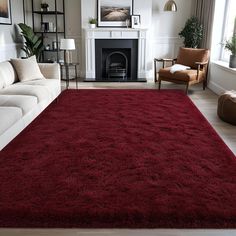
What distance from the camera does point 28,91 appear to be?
3.90 meters

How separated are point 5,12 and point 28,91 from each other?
2.50 meters

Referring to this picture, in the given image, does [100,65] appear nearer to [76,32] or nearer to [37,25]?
[76,32]

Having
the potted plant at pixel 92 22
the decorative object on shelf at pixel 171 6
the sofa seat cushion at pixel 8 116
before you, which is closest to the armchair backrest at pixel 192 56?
the decorative object on shelf at pixel 171 6

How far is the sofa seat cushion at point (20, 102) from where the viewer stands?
3.35 meters

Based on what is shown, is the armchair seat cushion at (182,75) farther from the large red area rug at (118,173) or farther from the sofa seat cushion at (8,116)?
the sofa seat cushion at (8,116)

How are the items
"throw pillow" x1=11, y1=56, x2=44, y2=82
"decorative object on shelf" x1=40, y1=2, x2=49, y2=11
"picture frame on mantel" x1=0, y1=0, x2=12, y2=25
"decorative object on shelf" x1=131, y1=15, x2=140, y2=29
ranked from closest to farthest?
"throw pillow" x1=11, y1=56, x2=44, y2=82, "picture frame on mantel" x1=0, y1=0, x2=12, y2=25, "decorative object on shelf" x1=40, y1=2, x2=49, y2=11, "decorative object on shelf" x1=131, y1=15, x2=140, y2=29

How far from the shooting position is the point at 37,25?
23.6ft

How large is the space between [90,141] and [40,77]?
2.05 meters

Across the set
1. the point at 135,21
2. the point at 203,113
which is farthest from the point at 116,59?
the point at 203,113

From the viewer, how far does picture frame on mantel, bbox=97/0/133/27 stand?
273 inches

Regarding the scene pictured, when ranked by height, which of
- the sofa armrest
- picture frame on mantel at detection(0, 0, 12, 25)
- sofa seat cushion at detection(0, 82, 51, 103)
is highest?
picture frame on mantel at detection(0, 0, 12, 25)

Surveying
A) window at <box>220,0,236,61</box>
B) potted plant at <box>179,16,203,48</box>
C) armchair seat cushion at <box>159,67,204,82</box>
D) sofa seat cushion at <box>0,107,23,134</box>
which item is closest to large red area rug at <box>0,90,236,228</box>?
sofa seat cushion at <box>0,107,23,134</box>

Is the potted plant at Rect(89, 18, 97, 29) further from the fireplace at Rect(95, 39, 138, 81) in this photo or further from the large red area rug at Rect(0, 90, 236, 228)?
the large red area rug at Rect(0, 90, 236, 228)

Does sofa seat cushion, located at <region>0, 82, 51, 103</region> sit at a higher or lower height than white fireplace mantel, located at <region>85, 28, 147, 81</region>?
lower
